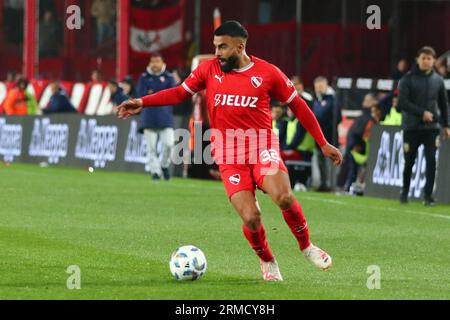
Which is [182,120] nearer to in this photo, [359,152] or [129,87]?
[129,87]

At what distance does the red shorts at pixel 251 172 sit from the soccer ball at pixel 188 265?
1.86ft

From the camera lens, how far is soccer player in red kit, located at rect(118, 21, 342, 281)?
1180 cm

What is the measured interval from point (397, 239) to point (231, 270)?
3.88 metres

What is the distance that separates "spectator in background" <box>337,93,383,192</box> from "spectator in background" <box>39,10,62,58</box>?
53.4 feet

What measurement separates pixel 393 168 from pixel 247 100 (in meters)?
10.9

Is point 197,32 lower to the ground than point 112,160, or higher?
higher

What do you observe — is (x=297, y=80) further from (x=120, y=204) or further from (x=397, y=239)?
(x=397, y=239)

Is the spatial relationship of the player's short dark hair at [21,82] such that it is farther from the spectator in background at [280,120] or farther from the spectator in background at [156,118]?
the spectator in background at [280,120]

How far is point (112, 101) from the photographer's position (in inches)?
1248

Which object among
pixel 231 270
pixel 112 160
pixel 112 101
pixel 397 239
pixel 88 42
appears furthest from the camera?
pixel 88 42

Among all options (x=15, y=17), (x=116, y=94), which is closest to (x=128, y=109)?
(x=116, y=94)

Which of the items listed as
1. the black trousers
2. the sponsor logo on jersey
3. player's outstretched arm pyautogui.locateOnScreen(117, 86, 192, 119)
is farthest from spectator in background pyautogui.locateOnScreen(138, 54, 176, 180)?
the sponsor logo on jersey
